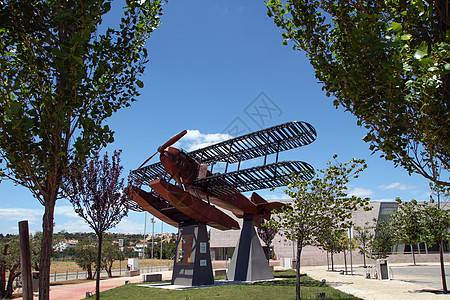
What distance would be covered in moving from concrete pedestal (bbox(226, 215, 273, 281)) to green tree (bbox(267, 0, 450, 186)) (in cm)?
1997

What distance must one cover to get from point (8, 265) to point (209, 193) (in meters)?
14.3

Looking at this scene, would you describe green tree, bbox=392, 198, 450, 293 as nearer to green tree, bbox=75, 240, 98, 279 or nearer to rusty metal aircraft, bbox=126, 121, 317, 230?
rusty metal aircraft, bbox=126, 121, 317, 230

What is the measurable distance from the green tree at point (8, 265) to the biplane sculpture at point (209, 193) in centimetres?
863

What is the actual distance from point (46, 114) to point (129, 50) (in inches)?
77.3

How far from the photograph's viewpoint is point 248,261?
78.0 ft

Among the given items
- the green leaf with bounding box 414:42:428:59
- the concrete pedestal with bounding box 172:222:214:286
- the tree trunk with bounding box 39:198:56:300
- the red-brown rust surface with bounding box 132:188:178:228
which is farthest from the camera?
the red-brown rust surface with bounding box 132:188:178:228

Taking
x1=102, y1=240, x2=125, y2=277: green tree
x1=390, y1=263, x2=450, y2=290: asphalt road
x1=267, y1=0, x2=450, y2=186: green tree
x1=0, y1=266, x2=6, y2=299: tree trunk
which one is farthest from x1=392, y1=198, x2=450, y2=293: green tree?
x1=102, y1=240, x2=125, y2=277: green tree

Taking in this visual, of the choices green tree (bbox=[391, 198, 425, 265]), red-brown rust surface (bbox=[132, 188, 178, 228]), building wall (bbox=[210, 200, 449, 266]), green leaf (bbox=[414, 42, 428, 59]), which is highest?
green leaf (bbox=[414, 42, 428, 59])

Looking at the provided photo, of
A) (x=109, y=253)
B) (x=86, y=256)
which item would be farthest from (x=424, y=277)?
(x=86, y=256)

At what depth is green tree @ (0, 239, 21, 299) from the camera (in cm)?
2092

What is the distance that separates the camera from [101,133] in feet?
17.3

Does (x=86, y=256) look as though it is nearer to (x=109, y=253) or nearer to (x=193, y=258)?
(x=109, y=253)

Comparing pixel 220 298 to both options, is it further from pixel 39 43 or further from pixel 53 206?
pixel 39 43

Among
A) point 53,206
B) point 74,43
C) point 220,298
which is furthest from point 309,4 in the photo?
point 220,298
